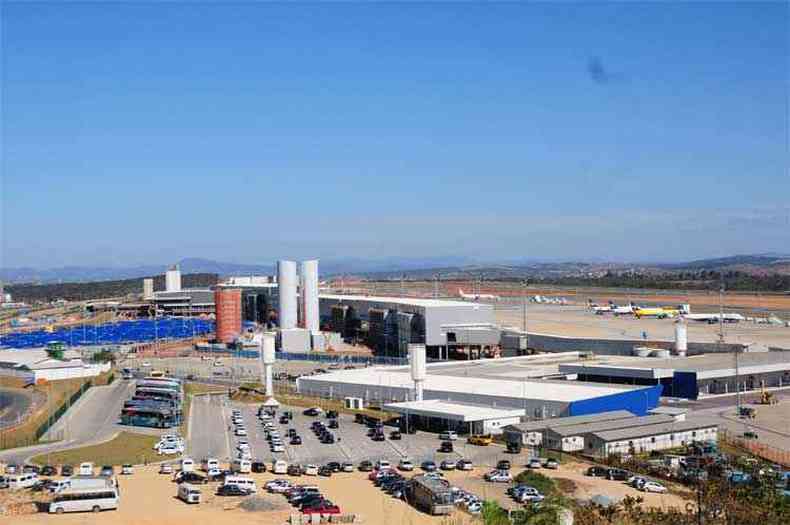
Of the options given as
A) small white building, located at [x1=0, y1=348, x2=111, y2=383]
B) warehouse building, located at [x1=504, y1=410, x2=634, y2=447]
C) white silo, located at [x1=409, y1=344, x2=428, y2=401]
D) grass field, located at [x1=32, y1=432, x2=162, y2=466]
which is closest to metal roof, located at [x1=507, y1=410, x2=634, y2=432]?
warehouse building, located at [x1=504, y1=410, x2=634, y2=447]

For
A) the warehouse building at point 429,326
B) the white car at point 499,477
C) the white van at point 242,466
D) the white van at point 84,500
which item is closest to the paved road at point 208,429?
the white van at point 242,466

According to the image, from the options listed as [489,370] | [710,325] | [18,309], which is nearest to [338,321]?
[710,325]

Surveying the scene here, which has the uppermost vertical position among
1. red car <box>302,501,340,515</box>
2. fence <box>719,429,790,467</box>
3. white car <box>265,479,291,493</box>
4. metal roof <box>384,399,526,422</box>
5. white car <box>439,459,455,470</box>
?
metal roof <box>384,399,526,422</box>

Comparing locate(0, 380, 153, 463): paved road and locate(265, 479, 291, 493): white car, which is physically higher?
locate(265, 479, 291, 493): white car

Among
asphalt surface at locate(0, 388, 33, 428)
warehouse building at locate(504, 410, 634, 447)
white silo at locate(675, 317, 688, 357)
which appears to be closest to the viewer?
warehouse building at locate(504, 410, 634, 447)

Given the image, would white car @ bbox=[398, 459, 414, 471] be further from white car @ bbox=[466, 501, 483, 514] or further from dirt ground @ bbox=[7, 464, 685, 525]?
white car @ bbox=[466, 501, 483, 514]

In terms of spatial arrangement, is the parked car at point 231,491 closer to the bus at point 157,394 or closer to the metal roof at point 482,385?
the metal roof at point 482,385

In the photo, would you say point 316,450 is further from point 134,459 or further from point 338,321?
point 338,321
